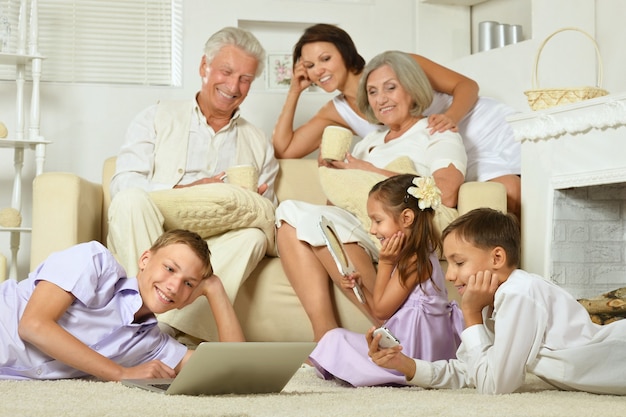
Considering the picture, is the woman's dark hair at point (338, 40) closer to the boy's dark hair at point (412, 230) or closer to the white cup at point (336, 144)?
the white cup at point (336, 144)

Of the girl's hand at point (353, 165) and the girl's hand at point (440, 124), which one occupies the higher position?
the girl's hand at point (440, 124)

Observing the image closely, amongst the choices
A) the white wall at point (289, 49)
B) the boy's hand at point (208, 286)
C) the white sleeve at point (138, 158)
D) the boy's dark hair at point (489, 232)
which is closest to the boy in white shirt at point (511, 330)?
the boy's dark hair at point (489, 232)

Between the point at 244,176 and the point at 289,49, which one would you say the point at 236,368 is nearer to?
the point at 244,176

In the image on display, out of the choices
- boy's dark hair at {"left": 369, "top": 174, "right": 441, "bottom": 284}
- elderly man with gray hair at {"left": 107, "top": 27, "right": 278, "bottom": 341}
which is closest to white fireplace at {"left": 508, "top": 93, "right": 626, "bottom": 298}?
boy's dark hair at {"left": 369, "top": 174, "right": 441, "bottom": 284}

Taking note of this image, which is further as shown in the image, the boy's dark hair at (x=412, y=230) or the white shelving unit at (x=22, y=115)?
the white shelving unit at (x=22, y=115)

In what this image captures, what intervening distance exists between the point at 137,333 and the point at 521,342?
98 cm

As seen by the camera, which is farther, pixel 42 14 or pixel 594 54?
pixel 42 14

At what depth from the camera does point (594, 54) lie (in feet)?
12.3

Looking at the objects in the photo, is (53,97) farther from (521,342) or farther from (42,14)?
(521,342)

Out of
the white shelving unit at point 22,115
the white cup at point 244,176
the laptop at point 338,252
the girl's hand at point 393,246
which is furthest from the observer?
the white shelving unit at point 22,115

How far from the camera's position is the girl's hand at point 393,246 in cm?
253

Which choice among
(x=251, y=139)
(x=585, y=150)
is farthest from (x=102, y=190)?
(x=585, y=150)

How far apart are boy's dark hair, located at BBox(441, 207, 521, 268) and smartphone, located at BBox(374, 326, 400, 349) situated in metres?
0.29

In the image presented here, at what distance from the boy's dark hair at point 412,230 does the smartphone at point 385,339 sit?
407mm
